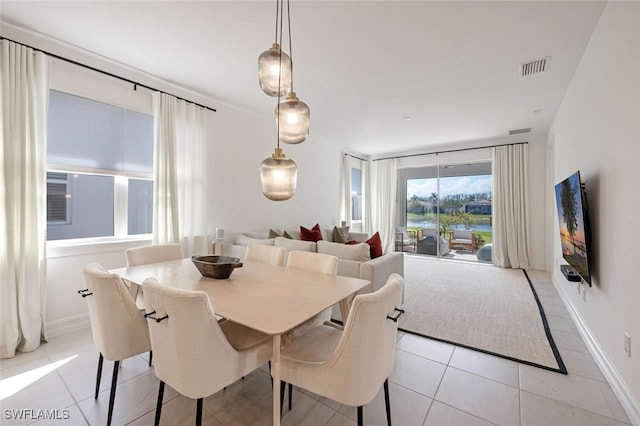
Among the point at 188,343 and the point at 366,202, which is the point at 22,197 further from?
the point at 366,202

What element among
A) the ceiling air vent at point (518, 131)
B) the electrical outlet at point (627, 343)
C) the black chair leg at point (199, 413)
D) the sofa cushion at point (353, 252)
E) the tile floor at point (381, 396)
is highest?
the ceiling air vent at point (518, 131)

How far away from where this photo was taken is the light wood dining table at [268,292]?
123 centimetres

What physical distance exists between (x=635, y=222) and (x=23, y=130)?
4.39 m

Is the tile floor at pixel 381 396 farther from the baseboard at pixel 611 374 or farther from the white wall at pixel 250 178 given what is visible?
the white wall at pixel 250 178

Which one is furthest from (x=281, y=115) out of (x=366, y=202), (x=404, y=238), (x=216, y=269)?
(x=404, y=238)

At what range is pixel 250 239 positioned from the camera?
141 inches

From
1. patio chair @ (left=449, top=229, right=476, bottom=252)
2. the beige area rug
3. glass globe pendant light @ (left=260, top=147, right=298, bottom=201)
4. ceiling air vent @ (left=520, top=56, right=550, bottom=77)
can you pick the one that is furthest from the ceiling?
patio chair @ (left=449, top=229, right=476, bottom=252)

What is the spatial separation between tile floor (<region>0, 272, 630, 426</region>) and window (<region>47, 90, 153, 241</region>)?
121cm

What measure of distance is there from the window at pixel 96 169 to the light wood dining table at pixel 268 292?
4.13 ft

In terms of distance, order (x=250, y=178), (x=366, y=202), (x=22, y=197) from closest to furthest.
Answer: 1. (x=22, y=197)
2. (x=250, y=178)
3. (x=366, y=202)


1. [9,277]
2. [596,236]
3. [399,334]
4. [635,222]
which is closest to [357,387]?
[399,334]

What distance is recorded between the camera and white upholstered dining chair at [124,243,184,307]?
6.78ft

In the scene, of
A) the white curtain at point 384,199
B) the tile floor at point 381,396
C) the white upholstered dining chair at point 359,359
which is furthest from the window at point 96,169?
the white curtain at point 384,199

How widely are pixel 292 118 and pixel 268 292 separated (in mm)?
1075
